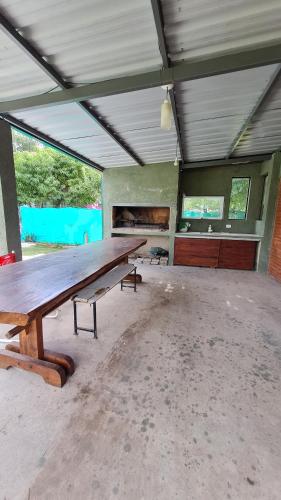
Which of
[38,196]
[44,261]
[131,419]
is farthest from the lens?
[38,196]

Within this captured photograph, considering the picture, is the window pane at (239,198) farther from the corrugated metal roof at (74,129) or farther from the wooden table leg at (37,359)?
the wooden table leg at (37,359)

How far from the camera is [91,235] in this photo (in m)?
7.49

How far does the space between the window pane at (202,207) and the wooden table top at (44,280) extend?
3.73 metres

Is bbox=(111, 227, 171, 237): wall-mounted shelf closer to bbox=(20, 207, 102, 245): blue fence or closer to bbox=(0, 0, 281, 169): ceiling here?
bbox=(20, 207, 102, 245): blue fence

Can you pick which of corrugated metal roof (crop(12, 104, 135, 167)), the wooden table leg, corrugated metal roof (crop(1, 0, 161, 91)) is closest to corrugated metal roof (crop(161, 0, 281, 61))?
corrugated metal roof (crop(1, 0, 161, 91))

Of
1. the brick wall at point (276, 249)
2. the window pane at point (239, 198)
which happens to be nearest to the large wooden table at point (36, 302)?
the brick wall at point (276, 249)

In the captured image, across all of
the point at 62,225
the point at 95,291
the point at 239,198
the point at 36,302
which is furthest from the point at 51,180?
the point at 36,302

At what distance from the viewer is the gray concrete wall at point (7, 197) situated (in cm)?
283

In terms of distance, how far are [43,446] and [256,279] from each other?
4.49m

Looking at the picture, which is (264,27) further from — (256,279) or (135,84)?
(256,279)

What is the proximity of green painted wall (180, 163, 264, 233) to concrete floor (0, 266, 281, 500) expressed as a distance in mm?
3698

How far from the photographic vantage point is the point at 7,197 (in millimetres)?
2924

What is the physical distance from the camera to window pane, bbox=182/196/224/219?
5.78m

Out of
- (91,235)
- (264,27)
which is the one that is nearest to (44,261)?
(264,27)
